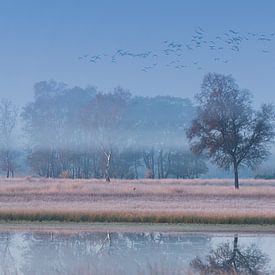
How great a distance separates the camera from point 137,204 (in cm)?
3938

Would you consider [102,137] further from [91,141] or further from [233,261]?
[233,261]

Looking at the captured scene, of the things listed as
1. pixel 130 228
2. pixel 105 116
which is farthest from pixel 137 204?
pixel 105 116

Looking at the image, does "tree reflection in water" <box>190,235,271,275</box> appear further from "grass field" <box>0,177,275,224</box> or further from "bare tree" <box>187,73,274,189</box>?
"bare tree" <box>187,73,274,189</box>

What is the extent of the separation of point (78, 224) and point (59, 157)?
189 feet

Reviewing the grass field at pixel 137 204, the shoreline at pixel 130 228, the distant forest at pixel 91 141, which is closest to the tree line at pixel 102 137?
the distant forest at pixel 91 141

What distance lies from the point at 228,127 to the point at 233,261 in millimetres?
37111

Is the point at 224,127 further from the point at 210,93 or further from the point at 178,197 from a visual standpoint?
the point at 178,197

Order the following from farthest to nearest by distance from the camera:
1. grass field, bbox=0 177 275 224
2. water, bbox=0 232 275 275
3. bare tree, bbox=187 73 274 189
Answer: bare tree, bbox=187 73 274 189
grass field, bbox=0 177 275 224
water, bbox=0 232 275 275

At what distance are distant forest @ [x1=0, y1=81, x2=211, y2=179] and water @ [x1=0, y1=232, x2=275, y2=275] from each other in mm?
50815

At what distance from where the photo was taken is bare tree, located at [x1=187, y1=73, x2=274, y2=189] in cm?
5806

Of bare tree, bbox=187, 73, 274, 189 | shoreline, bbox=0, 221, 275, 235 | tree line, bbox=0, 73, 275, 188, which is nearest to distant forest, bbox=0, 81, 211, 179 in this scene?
tree line, bbox=0, 73, 275, 188

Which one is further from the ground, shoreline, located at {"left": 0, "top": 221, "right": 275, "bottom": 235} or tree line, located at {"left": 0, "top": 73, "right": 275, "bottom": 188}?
tree line, located at {"left": 0, "top": 73, "right": 275, "bottom": 188}

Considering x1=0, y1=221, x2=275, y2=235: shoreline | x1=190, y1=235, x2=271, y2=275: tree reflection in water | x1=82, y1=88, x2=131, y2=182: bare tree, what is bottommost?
x1=190, y1=235, x2=271, y2=275: tree reflection in water

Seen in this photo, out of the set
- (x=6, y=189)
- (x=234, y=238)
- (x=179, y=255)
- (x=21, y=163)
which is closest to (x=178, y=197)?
(x=6, y=189)
